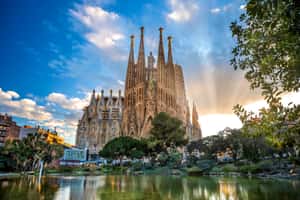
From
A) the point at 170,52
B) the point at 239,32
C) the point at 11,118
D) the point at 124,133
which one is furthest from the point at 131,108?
the point at 239,32

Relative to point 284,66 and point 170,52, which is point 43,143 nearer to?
point 284,66

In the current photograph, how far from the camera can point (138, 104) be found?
6756 centimetres

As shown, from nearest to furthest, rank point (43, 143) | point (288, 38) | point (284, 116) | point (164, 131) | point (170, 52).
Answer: point (288, 38) < point (284, 116) < point (43, 143) < point (164, 131) < point (170, 52)

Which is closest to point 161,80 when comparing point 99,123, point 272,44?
point 99,123

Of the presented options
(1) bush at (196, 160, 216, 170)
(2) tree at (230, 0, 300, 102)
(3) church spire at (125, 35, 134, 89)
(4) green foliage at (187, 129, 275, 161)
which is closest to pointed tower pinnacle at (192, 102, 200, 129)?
(3) church spire at (125, 35, 134, 89)

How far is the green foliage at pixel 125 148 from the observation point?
45844 millimetres

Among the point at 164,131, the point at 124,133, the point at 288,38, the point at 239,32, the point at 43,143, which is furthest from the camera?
the point at 124,133

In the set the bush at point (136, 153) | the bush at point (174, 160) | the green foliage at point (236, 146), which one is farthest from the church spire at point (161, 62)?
the bush at point (174, 160)

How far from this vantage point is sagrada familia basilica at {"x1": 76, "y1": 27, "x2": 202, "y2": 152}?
65.9m

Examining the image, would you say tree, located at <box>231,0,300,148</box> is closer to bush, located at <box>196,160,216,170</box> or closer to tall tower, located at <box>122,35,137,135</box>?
bush, located at <box>196,160,216,170</box>

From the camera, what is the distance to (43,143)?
35.1m

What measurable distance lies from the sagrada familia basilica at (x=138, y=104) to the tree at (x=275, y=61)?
189ft

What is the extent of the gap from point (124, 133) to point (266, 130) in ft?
208

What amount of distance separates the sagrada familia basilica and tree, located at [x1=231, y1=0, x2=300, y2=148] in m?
57.7
